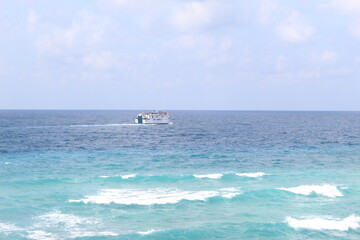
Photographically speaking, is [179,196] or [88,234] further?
[179,196]

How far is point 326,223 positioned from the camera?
2892cm

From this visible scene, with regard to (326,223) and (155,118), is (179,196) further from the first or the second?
(155,118)

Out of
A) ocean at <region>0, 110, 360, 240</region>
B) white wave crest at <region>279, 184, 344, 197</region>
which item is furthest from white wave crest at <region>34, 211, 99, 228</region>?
white wave crest at <region>279, 184, 344, 197</region>

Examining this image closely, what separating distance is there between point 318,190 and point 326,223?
9738 millimetres

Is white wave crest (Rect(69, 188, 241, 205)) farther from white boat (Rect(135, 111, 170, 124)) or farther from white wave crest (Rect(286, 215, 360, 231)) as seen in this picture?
white boat (Rect(135, 111, 170, 124))

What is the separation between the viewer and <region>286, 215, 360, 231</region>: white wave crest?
92.3 ft

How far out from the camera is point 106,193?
37.5 metres

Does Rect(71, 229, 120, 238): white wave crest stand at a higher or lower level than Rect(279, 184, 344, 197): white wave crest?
lower

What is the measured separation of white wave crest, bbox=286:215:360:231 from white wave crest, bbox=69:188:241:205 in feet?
27.4

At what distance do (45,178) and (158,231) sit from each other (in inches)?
873

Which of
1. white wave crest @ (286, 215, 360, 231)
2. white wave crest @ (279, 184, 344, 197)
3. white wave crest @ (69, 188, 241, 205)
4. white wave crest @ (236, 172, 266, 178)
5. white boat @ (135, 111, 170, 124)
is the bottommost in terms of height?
white wave crest @ (286, 215, 360, 231)

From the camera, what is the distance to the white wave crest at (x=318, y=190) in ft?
122

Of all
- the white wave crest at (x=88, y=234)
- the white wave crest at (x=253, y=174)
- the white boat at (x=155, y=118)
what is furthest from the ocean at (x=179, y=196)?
the white boat at (x=155, y=118)

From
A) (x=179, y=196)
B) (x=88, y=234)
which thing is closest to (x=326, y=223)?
(x=179, y=196)
